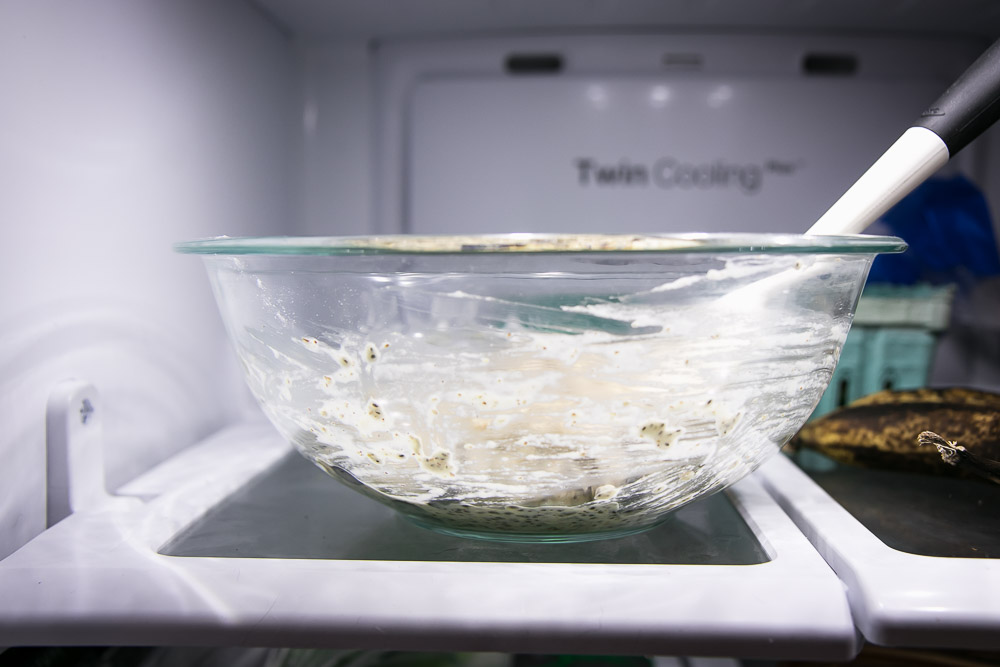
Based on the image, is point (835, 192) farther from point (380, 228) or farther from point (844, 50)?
point (380, 228)

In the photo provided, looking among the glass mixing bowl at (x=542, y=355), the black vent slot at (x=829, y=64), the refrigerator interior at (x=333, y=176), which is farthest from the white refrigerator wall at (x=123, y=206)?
the black vent slot at (x=829, y=64)

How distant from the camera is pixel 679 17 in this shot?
0.80 meters

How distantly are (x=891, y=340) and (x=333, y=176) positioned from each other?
69cm

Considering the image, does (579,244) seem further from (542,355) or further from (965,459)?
(965,459)

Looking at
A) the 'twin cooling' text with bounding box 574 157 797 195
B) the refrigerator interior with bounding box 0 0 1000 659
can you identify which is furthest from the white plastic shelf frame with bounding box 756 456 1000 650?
the 'twin cooling' text with bounding box 574 157 797 195

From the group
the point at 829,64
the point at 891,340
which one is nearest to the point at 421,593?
the point at 891,340

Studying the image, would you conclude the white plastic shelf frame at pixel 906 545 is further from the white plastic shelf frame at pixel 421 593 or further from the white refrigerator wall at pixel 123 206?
the white refrigerator wall at pixel 123 206

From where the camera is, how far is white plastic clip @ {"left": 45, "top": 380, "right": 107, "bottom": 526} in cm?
47

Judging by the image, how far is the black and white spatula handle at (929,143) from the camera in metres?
0.42

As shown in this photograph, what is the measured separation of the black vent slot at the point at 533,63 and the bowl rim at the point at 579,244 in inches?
22.8

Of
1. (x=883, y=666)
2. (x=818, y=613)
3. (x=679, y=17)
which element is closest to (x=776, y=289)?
(x=818, y=613)

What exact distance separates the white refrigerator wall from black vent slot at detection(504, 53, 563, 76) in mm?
290

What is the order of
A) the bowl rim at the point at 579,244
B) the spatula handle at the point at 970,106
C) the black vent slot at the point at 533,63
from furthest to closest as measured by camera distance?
the black vent slot at the point at 533,63
the spatula handle at the point at 970,106
the bowl rim at the point at 579,244

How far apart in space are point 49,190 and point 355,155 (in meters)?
0.45
